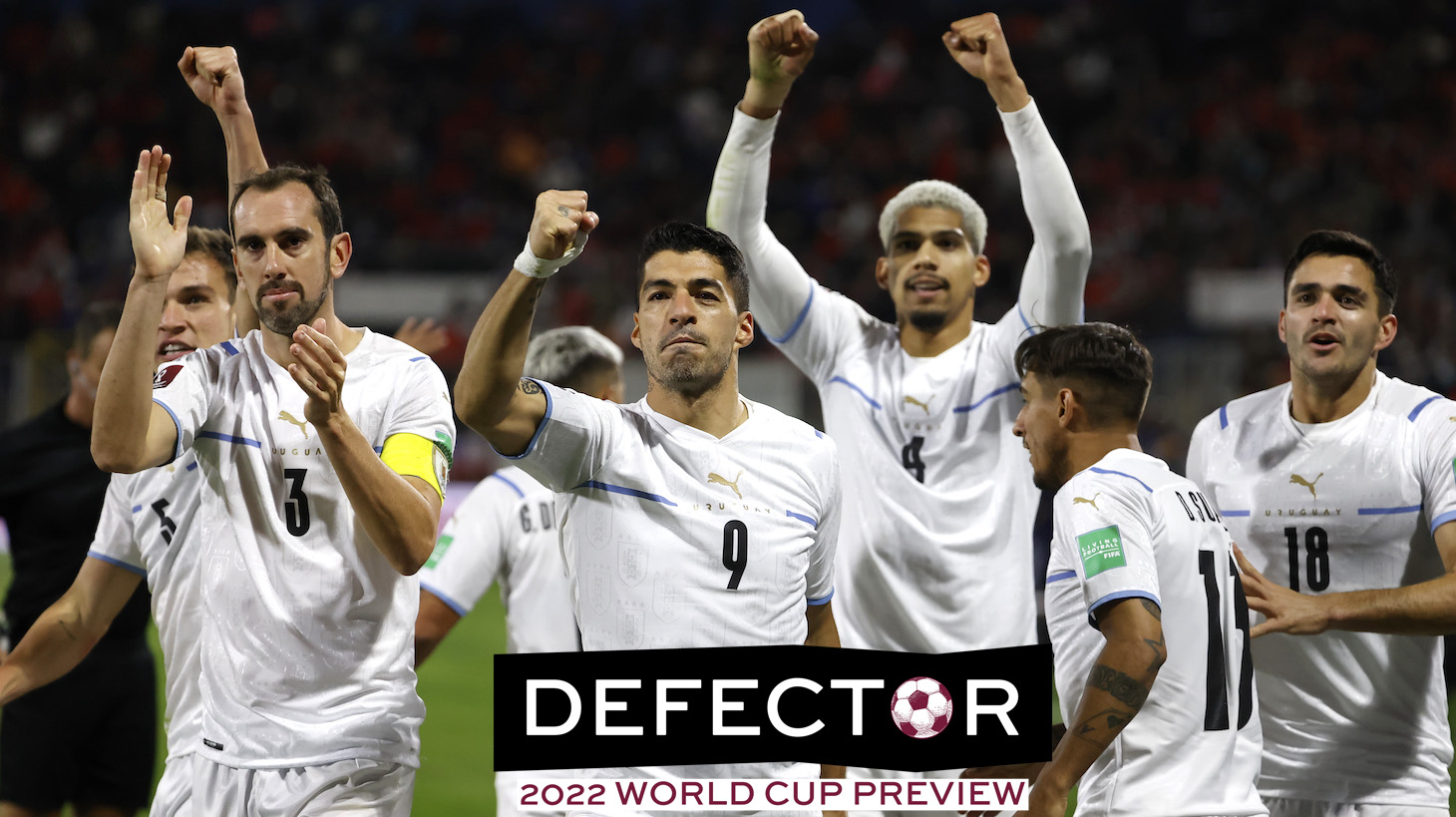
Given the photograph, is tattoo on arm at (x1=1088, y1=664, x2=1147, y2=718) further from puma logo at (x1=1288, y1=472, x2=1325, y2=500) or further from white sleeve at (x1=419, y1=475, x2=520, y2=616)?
white sleeve at (x1=419, y1=475, x2=520, y2=616)

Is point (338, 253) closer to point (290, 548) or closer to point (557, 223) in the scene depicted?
point (290, 548)

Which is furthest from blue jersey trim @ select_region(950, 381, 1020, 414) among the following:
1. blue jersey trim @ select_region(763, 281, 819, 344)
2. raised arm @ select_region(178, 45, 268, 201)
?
raised arm @ select_region(178, 45, 268, 201)

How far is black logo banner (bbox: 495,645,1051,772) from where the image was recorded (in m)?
3.18

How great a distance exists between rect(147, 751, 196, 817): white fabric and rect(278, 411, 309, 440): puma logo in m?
1.03

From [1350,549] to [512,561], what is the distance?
278cm

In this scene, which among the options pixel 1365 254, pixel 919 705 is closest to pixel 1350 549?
pixel 1365 254

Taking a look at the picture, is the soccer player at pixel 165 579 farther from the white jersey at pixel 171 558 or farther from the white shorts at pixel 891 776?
the white shorts at pixel 891 776

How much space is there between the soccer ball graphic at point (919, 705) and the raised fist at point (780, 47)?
6.69 feet

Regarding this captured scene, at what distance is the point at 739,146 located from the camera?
4.61 m

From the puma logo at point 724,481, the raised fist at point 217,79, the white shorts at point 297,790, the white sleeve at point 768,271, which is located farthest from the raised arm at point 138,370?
the white sleeve at point 768,271

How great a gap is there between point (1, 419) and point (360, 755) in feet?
35.4

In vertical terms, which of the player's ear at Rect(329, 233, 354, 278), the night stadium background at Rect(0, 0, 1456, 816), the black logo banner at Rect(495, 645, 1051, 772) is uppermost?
the night stadium background at Rect(0, 0, 1456, 816)

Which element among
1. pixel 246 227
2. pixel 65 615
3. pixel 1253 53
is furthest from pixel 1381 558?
pixel 1253 53

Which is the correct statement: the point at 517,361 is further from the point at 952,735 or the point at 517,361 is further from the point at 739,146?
the point at 739,146
